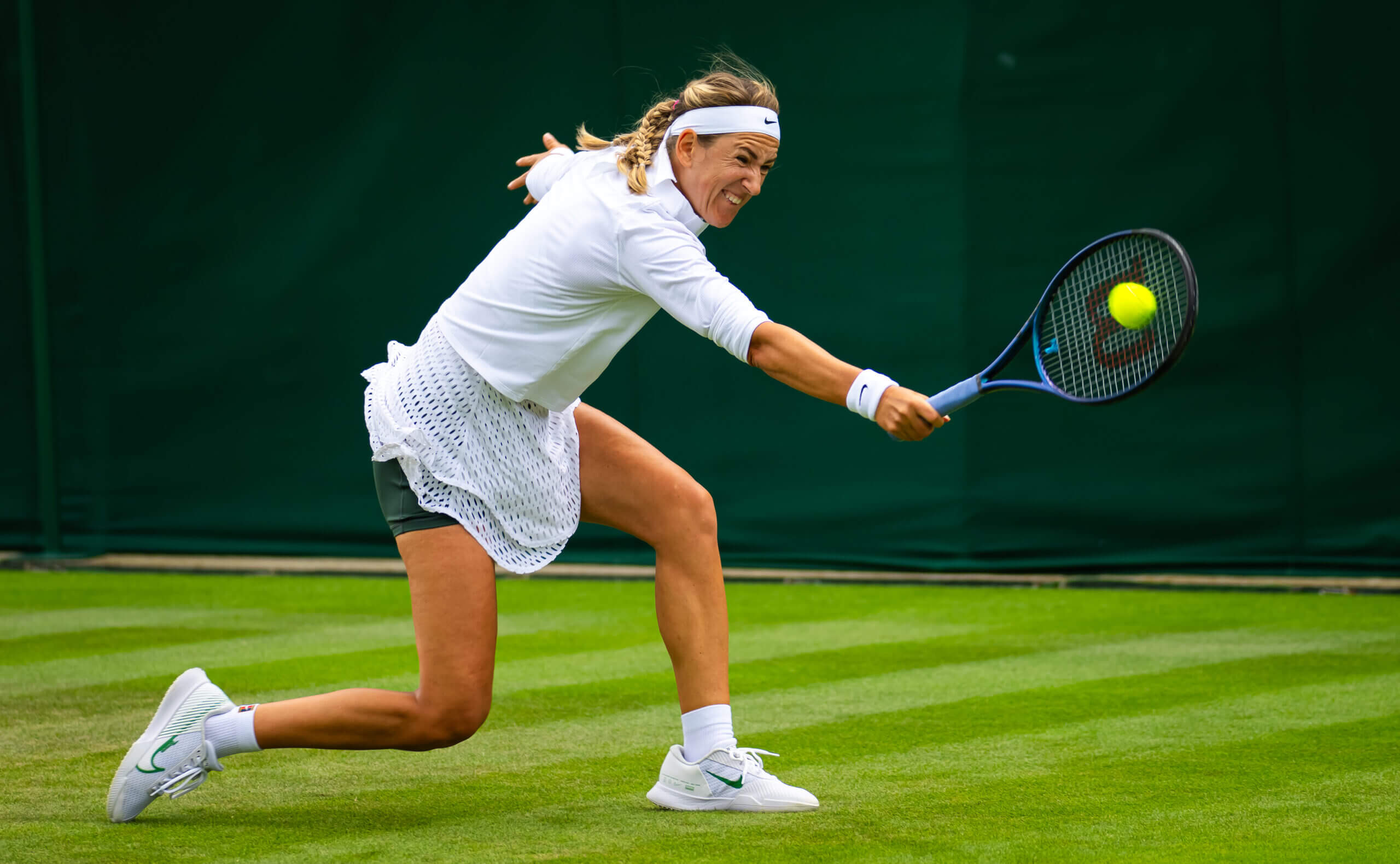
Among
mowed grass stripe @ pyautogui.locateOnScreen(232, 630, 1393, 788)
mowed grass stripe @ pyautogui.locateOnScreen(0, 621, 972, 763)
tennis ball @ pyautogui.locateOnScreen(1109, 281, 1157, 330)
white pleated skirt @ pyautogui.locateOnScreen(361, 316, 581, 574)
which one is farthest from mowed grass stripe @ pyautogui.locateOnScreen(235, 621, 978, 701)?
tennis ball @ pyautogui.locateOnScreen(1109, 281, 1157, 330)

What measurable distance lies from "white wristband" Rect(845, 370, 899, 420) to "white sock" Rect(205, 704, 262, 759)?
4.29ft

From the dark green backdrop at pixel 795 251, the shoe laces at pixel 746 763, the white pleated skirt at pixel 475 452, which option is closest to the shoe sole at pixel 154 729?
the white pleated skirt at pixel 475 452

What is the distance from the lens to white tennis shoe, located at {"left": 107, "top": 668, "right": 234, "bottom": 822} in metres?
3.32

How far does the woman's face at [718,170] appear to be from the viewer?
3307 millimetres

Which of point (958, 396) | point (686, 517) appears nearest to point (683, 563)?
point (686, 517)

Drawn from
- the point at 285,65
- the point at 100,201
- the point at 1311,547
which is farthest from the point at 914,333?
the point at 100,201

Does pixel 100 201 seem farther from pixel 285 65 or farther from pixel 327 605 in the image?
pixel 327 605

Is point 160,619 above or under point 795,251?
under

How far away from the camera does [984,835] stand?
10.3 feet

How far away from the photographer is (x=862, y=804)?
11.3 feet

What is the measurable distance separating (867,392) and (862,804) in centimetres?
92

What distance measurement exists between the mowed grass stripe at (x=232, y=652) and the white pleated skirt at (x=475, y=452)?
2.19m

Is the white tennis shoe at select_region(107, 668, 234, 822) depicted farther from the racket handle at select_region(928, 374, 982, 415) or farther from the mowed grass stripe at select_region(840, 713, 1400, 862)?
the racket handle at select_region(928, 374, 982, 415)

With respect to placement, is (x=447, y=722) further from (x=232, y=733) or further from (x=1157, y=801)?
(x=1157, y=801)
